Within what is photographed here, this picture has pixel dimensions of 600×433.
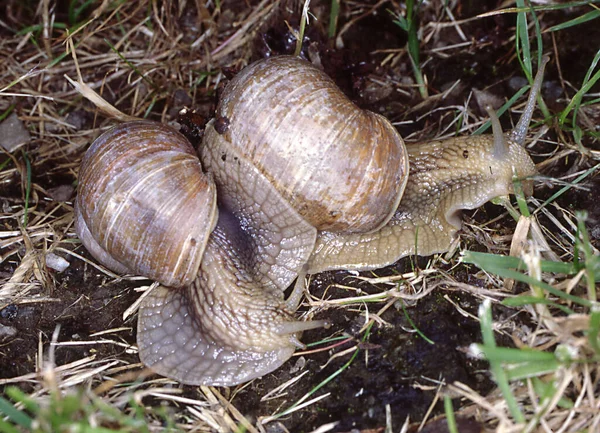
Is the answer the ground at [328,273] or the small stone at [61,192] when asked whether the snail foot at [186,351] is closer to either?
the ground at [328,273]

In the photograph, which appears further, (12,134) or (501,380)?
(12,134)

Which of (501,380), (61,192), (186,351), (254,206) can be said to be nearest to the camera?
(501,380)

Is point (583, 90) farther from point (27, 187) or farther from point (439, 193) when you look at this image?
point (27, 187)

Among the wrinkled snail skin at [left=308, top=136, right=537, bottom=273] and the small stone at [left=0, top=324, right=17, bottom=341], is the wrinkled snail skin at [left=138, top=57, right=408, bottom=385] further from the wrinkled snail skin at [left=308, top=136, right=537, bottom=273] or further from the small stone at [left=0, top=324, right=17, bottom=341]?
the small stone at [left=0, top=324, right=17, bottom=341]

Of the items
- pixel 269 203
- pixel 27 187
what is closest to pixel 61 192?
pixel 27 187

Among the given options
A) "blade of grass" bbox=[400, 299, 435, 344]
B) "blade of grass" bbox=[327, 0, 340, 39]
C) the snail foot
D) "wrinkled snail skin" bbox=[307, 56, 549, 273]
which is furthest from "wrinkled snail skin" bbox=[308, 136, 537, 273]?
"blade of grass" bbox=[327, 0, 340, 39]

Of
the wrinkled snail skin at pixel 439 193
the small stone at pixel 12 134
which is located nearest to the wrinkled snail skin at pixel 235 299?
the wrinkled snail skin at pixel 439 193
